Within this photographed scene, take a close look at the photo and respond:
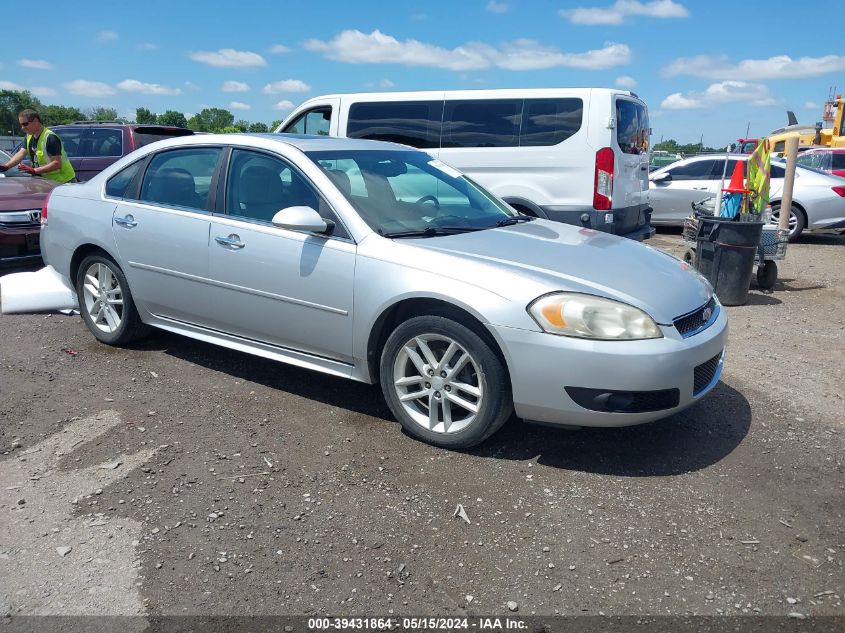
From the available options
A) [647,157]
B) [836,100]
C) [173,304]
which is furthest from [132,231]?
[836,100]

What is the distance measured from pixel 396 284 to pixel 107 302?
272 centimetres

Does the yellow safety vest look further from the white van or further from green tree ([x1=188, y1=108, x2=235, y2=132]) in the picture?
green tree ([x1=188, y1=108, x2=235, y2=132])

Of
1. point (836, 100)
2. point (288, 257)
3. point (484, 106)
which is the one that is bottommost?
point (288, 257)

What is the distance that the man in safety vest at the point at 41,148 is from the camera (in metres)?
8.24

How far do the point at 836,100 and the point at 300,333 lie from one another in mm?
22978

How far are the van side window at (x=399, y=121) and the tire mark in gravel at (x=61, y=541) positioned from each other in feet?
19.5

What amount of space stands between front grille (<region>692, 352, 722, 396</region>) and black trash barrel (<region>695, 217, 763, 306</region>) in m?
3.61

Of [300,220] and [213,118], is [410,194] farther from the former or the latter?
[213,118]

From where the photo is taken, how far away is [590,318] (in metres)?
3.37

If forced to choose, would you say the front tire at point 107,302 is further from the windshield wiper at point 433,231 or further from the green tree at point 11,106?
the green tree at point 11,106

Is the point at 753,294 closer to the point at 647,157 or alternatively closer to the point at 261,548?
the point at 647,157

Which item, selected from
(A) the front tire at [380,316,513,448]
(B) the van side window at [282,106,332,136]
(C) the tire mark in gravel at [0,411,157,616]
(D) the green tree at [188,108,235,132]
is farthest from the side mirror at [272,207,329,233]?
(D) the green tree at [188,108,235,132]

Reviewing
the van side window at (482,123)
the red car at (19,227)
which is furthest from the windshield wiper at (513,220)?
the red car at (19,227)

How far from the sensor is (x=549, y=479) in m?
3.46
